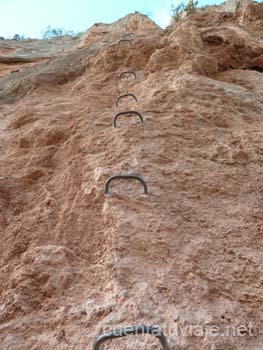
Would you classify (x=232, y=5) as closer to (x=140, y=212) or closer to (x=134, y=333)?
(x=140, y=212)

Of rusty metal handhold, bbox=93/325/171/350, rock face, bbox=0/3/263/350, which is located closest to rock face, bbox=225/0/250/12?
rock face, bbox=0/3/263/350

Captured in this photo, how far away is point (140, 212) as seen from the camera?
172 cm

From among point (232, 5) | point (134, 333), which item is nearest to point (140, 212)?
point (134, 333)

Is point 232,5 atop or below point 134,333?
atop

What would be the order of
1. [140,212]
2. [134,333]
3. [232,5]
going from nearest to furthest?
[134,333], [140,212], [232,5]

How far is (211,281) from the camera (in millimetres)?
1403

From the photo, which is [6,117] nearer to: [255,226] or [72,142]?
[72,142]

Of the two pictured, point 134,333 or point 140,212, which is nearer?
point 134,333

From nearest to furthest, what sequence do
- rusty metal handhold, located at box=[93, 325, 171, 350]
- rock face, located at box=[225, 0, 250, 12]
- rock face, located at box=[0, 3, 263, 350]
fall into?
rusty metal handhold, located at box=[93, 325, 171, 350], rock face, located at box=[0, 3, 263, 350], rock face, located at box=[225, 0, 250, 12]

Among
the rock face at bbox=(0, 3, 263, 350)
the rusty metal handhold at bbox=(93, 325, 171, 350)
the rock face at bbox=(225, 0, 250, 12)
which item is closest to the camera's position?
the rusty metal handhold at bbox=(93, 325, 171, 350)

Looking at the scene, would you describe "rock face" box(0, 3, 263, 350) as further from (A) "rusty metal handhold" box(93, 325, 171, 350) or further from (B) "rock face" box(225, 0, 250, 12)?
(B) "rock face" box(225, 0, 250, 12)

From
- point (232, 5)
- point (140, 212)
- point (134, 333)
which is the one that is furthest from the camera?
point (232, 5)

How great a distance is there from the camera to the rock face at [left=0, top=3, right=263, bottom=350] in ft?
4.29

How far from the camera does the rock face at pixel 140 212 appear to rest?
131 cm
